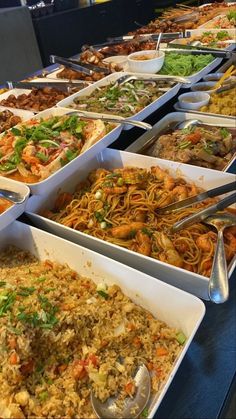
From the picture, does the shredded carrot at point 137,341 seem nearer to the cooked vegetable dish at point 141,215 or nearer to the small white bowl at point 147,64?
the cooked vegetable dish at point 141,215

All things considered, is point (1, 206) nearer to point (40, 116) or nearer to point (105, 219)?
point (105, 219)

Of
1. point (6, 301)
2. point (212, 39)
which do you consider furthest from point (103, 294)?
point (212, 39)

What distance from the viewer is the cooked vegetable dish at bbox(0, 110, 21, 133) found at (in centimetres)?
207

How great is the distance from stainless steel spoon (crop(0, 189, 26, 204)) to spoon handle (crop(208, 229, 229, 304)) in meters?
0.75

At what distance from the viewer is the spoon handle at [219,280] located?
102 cm

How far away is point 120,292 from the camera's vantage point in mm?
1207

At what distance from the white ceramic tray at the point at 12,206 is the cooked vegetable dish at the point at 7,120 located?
0.69m

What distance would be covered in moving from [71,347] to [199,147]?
1244 millimetres

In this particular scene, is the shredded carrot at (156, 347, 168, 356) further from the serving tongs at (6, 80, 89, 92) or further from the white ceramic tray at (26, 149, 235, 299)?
the serving tongs at (6, 80, 89, 92)

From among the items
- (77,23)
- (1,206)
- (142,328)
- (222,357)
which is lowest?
(222,357)

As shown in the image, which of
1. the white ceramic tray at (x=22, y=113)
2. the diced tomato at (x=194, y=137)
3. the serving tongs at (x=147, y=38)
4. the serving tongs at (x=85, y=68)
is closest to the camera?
the diced tomato at (x=194, y=137)

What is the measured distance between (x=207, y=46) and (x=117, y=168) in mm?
2013

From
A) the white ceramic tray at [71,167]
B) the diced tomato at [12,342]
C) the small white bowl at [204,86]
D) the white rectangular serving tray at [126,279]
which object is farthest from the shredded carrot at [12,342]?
the small white bowl at [204,86]

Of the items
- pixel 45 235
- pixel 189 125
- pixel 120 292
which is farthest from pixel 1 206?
pixel 189 125
